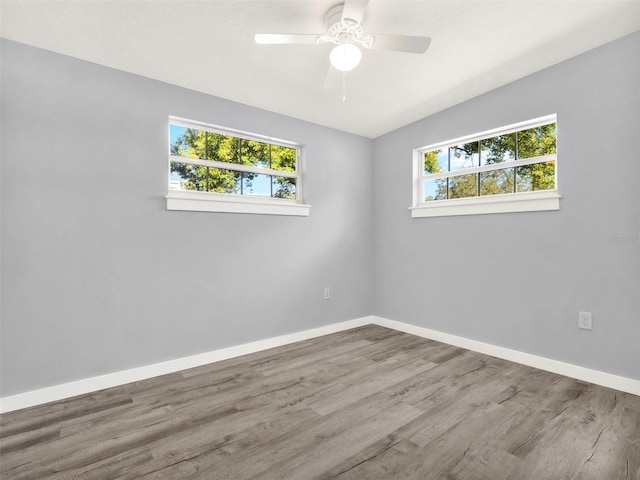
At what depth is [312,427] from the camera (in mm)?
1794

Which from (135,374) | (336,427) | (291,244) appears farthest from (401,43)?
(135,374)

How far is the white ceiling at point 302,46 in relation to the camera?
185 centimetres

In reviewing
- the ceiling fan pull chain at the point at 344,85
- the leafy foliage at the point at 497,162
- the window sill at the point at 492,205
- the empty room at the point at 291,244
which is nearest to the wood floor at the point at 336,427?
the empty room at the point at 291,244

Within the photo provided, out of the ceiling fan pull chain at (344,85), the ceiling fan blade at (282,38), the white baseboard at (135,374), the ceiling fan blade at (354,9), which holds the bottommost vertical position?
the white baseboard at (135,374)

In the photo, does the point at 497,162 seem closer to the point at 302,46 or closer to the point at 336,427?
the point at 302,46

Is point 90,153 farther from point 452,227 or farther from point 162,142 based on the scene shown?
point 452,227

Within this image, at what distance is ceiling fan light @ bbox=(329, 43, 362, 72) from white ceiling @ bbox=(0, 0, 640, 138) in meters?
0.26

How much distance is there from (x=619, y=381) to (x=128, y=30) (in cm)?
404

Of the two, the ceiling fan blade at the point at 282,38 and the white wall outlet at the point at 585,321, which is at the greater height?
the ceiling fan blade at the point at 282,38

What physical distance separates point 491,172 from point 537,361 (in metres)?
1.71

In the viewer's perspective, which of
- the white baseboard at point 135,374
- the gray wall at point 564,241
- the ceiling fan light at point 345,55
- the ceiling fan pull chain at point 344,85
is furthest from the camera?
the ceiling fan pull chain at point 344,85

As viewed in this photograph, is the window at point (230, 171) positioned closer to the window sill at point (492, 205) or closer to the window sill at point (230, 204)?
the window sill at point (230, 204)

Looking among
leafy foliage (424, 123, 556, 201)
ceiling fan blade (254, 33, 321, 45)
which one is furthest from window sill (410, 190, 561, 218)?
ceiling fan blade (254, 33, 321, 45)

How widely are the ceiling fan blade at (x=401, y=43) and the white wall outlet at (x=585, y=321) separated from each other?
2.21m
